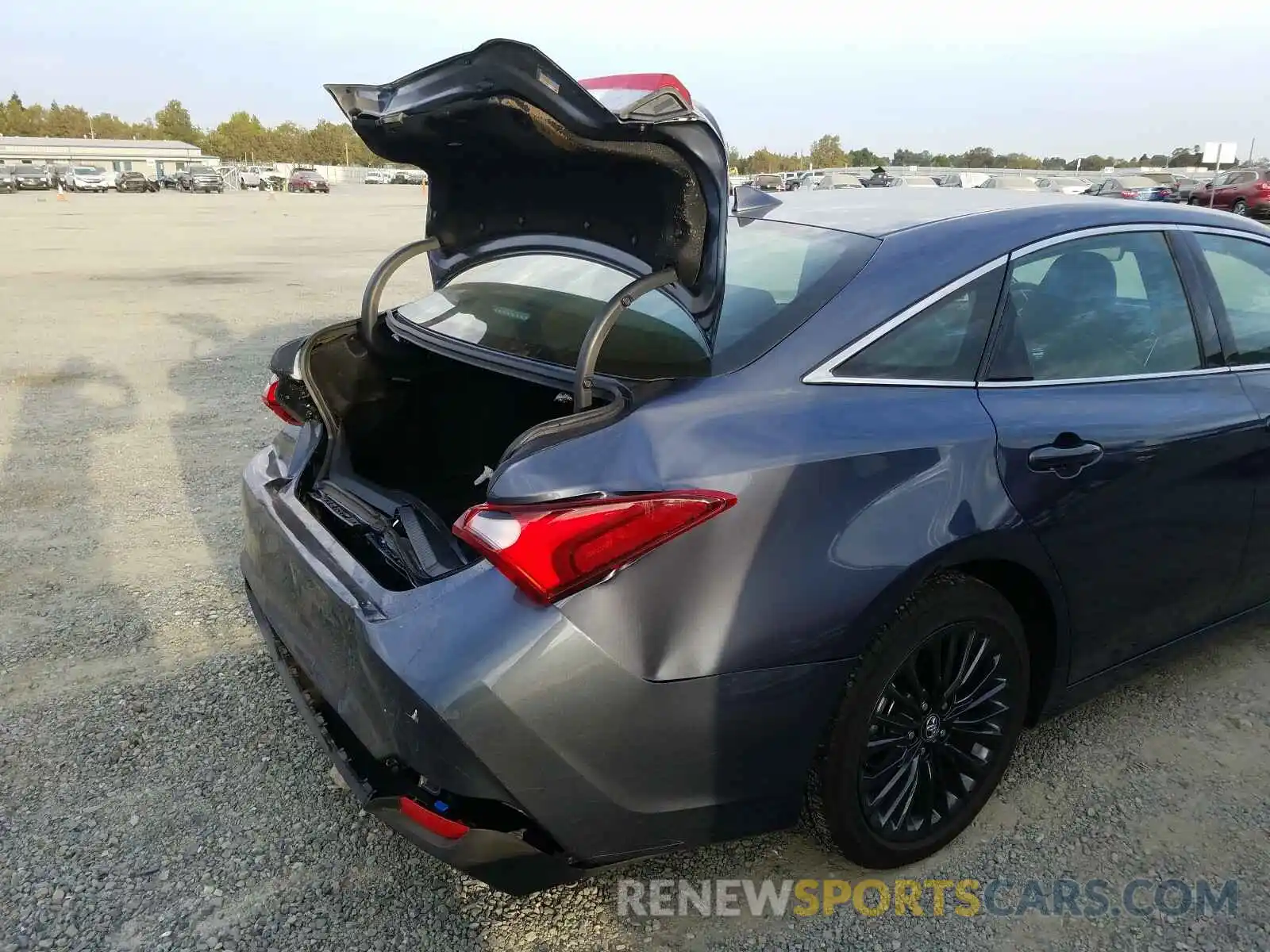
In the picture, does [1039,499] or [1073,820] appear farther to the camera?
[1073,820]

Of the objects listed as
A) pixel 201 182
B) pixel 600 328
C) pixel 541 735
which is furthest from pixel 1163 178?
pixel 201 182

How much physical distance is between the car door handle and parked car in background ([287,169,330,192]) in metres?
65.9

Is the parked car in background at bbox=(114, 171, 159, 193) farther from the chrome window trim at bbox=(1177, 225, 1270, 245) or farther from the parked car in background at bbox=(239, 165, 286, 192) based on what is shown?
the chrome window trim at bbox=(1177, 225, 1270, 245)

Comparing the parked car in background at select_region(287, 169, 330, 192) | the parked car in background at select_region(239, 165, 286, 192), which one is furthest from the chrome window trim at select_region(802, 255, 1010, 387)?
the parked car in background at select_region(239, 165, 286, 192)

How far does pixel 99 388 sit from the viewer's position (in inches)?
289

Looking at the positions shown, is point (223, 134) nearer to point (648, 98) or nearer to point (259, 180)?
point (259, 180)

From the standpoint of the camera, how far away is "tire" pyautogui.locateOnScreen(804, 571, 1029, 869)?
2.08 metres

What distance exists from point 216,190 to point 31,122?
80.2 metres

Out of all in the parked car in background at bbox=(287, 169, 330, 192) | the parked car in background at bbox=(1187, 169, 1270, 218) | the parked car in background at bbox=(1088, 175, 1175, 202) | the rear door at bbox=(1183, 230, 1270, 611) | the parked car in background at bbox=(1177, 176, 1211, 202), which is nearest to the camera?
the rear door at bbox=(1183, 230, 1270, 611)

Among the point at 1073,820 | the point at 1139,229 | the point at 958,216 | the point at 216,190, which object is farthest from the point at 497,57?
the point at 216,190

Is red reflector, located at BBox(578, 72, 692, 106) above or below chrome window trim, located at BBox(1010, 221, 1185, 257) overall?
above

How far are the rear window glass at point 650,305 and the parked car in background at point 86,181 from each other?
207 feet

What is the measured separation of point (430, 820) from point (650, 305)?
4.49ft

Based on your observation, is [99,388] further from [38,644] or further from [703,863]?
[703,863]
